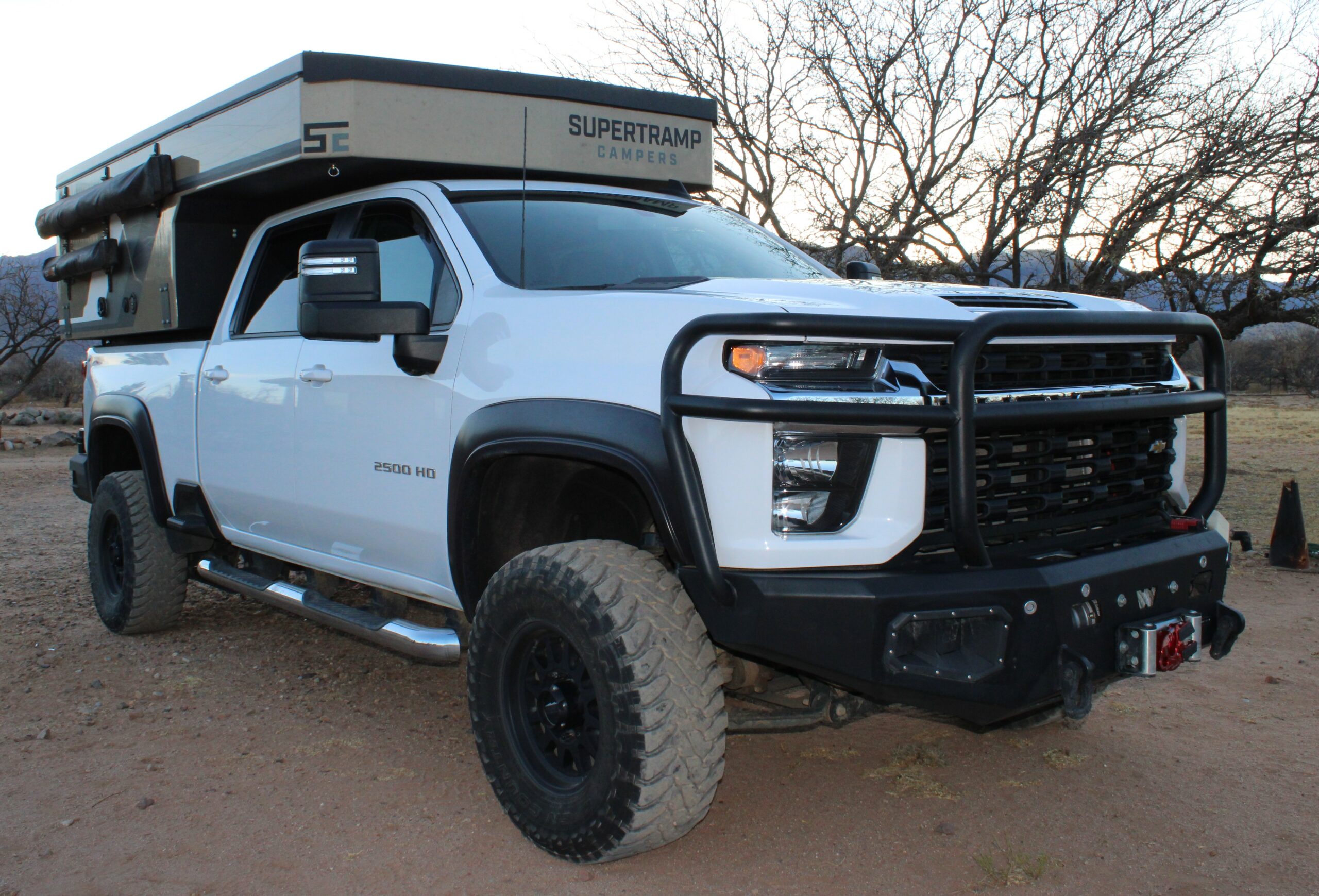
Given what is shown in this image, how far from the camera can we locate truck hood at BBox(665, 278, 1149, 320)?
2869 mm

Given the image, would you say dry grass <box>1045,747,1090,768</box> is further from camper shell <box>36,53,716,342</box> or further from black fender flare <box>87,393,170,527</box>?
black fender flare <box>87,393,170,527</box>

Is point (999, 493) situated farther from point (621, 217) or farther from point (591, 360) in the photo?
point (621, 217)

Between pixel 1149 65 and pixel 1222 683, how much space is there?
7.23 m

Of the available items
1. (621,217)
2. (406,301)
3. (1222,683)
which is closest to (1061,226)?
(1222,683)

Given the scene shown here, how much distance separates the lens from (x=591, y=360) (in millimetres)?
3059

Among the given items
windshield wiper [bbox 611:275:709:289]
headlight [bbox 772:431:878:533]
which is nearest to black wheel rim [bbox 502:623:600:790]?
headlight [bbox 772:431:878:533]

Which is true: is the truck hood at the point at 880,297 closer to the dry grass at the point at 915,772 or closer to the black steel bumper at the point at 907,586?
the black steel bumper at the point at 907,586

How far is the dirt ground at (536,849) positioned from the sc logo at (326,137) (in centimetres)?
218

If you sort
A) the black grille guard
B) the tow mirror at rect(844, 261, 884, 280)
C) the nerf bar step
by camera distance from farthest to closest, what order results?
1. the tow mirror at rect(844, 261, 884, 280)
2. the nerf bar step
3. the black grille guard

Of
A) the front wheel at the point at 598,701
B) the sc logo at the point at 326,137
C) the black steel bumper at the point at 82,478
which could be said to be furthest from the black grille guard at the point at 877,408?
the black steel bumper at the point at 82,478

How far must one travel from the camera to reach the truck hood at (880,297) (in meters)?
2.87

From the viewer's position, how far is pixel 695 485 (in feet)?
8.95

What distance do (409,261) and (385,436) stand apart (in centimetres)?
67

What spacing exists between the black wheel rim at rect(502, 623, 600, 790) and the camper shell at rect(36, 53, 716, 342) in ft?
5.67
